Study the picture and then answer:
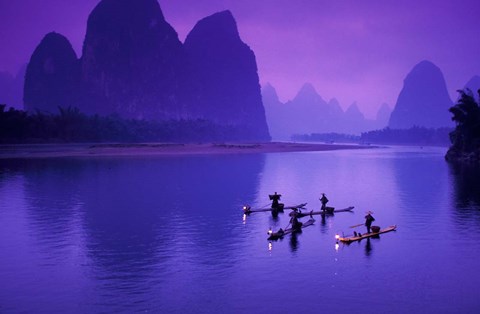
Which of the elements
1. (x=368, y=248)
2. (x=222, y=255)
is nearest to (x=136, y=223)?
(x=222, y=255)

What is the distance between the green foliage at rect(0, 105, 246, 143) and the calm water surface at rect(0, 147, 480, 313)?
63.5 meters

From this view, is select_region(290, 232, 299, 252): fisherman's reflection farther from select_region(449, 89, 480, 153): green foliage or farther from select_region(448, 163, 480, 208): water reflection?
select_region(449, 89, 480, 153): green foliage

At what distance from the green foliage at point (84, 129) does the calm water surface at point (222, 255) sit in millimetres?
63452

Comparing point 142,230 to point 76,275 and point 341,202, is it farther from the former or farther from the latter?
point 341,202

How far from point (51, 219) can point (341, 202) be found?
23.7 meters

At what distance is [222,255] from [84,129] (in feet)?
360

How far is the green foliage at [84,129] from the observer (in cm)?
9966

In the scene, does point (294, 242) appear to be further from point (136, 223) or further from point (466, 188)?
point (466, 188)

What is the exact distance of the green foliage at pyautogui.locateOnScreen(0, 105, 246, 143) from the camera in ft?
327

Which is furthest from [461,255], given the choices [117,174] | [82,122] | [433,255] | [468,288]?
[82,122]

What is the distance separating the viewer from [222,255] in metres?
21.6

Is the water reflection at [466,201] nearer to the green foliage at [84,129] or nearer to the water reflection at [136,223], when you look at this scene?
the water reflection at [136,223]

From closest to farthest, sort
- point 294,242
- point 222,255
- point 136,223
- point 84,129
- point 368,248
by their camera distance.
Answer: point 222,255
point 368,248
point 294,242
point 136,223
point 84,129

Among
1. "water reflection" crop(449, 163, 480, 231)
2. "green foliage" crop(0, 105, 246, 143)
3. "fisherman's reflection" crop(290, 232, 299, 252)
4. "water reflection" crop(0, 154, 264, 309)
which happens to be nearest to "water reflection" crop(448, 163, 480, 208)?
"water reflection" crop(449, 163, 480, 231)
